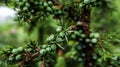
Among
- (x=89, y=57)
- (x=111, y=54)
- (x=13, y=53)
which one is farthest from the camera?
(x=89, y=57)

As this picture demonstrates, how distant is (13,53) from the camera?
1.66m

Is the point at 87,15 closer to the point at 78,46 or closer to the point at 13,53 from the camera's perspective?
the point at 78,46

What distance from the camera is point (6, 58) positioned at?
1.70m

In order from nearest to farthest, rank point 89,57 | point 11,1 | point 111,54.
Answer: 1. point 111,54
2. point 89,57
3. point 11,1

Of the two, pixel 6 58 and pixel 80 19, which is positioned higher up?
pixel 80 19

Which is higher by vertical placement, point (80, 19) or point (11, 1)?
point (11, 1)

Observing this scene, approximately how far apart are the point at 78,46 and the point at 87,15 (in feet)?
0.62

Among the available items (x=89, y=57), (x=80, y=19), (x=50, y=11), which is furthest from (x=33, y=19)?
(x=89, y=57)

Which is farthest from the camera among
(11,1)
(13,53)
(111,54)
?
(11,1)

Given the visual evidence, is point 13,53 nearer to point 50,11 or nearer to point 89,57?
point 50,11

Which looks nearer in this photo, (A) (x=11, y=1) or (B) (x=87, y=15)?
(B) (x=87, y=15)

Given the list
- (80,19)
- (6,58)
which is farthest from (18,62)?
(80,19)

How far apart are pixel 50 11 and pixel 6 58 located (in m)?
0.37

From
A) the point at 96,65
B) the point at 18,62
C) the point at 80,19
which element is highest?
the point at 80,19
